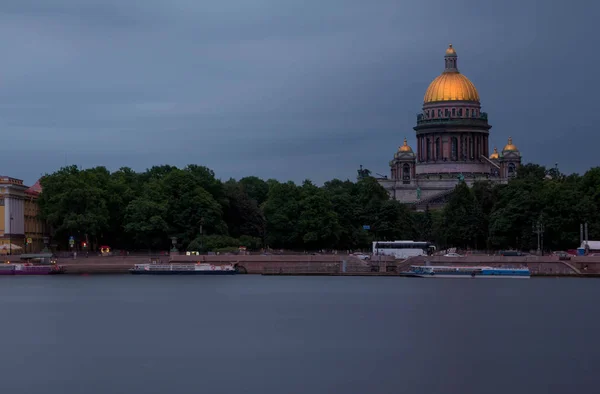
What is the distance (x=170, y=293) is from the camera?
79.7 meters

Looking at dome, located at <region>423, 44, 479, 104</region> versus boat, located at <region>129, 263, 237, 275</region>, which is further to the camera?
dome, located at <region>423, 44, 479, 104</region>

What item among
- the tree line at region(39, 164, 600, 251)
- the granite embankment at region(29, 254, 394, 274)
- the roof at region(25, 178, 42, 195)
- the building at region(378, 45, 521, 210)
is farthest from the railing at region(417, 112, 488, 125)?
the granite embankment at region(29, 254, 394, 274)

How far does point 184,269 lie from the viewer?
101 metres

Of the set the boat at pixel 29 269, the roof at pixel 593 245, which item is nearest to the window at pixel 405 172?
Result: the roof at pixel 593 245

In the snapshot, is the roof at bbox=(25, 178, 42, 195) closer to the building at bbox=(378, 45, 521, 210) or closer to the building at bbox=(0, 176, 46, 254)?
the building at bbox=(0, 176, 46, 254)

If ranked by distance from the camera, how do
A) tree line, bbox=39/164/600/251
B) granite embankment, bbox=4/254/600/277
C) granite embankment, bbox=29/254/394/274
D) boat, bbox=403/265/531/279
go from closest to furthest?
1. boat, bbox=403/265/531/279
2. granite embankment, bbox=4/254/600/277
3. granite embankment, bbox=29/254/394/274
4. tree line, bbox=39/164/600/251

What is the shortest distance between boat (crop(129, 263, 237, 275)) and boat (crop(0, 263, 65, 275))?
223 inches

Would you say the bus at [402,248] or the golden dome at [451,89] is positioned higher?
the golden dome at [451,89]

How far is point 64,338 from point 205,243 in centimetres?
5053

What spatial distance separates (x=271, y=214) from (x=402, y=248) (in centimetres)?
1241

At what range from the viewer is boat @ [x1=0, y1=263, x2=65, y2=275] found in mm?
101262

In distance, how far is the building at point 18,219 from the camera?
109m

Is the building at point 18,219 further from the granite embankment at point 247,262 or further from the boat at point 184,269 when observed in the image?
the boat at point 184,269

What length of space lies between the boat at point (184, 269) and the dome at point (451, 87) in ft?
261
